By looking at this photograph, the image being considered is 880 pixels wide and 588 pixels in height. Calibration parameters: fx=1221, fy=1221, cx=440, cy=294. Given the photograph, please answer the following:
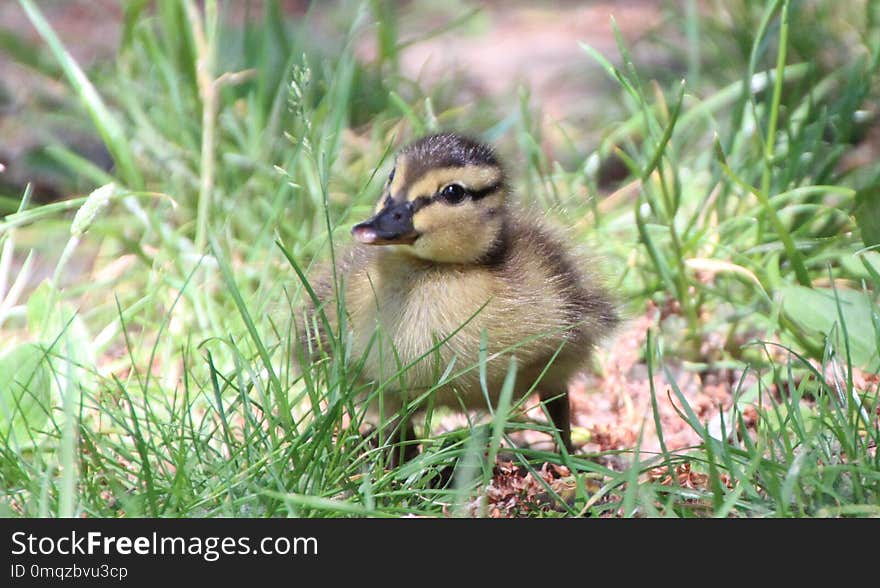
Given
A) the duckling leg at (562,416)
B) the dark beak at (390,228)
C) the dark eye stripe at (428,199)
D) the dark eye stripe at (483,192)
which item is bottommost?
the duckling leg at (562,416)

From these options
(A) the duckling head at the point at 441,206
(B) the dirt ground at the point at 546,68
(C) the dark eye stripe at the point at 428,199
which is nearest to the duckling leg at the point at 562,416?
(B) the dirt ground at the point at 546,68

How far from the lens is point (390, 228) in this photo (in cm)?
292

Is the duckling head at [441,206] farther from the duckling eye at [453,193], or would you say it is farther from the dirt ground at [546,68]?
the dirt ground at [546,68]

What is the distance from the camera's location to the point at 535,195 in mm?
4406

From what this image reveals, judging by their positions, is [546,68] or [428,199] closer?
[428,199]

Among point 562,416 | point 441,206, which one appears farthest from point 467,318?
point 562,416

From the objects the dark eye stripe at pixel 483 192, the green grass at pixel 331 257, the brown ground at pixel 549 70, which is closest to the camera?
the green grass at pixel 331 257

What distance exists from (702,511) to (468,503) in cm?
51

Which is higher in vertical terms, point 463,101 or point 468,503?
point 463,101

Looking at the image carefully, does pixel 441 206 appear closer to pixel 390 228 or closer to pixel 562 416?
pixel 390 228

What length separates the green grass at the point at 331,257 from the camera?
2.61 meters

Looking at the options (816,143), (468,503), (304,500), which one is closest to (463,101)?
(816,143)

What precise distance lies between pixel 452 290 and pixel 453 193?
239 millimetres
